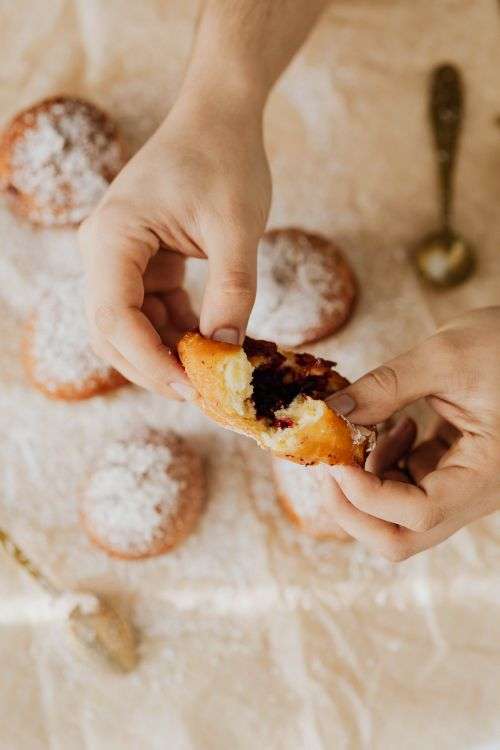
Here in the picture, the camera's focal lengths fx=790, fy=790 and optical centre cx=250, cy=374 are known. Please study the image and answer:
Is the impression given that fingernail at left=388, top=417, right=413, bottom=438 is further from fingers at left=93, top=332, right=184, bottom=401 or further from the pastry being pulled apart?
fingers at left=93, top=332, right=184, bottom=401

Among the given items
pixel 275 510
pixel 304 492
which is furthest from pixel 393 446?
pixel 275 510

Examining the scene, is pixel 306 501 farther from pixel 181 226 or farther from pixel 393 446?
pixel 181 226

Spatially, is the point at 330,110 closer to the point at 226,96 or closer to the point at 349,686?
the point at 226,96

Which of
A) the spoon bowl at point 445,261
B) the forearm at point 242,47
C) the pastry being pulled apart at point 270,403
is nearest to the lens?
the pastry being pulled apart at point 270,403

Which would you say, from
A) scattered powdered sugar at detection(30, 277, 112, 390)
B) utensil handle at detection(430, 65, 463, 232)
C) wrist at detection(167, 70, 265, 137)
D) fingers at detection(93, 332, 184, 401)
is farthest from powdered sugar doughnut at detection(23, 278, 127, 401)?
utensil handle at detection(430, 65, 463, 232)

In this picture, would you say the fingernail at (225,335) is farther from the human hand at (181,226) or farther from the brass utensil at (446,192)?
the brass utensil at (446,192)

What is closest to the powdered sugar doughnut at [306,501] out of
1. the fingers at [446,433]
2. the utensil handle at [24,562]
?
the fingers at [446,433]
